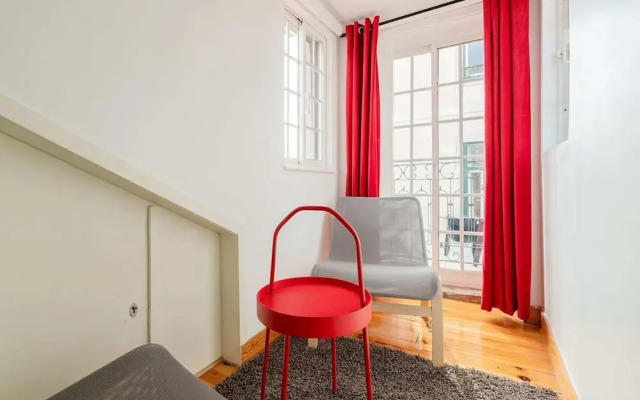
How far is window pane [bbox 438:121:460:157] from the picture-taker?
2.52 meters

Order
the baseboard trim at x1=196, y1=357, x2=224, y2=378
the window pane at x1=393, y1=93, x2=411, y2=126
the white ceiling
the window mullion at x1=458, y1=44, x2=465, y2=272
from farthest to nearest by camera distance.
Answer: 1. the window pane at x1=393, y1=93, x2=411, y2=126
2. the window mullion at x1=458, y1=44, x2=465, y2=272
3. the white ceiling
4. the baseboard trim at x1=196, y1=357, x2=224, y2=378

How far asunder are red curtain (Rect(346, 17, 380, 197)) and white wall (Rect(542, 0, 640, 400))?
1288mm

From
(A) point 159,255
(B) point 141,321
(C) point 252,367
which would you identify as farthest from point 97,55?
(C) point 252,367

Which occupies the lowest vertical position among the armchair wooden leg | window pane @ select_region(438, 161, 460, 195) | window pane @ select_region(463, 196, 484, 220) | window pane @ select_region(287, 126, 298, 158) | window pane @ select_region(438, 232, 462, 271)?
the armchair wooden leg

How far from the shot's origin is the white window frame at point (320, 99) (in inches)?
89.0

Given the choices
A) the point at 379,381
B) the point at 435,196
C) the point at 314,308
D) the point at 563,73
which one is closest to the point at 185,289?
the point at 314,308

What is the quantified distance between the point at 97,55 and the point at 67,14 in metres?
0.12

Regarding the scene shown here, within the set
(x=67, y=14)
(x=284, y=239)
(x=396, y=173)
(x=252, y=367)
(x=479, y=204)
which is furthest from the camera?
(x=396, y=173)

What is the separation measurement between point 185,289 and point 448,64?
248cm

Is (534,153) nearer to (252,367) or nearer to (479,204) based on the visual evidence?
(479,204)

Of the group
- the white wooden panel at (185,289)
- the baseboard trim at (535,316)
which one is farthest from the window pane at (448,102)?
the white wooden panel at (185,289)

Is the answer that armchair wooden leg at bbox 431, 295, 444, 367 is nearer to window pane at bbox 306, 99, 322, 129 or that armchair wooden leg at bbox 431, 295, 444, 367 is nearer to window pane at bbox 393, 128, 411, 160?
window pane at bbox 393, 128, 411, 160

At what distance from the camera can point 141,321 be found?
46.9 inches

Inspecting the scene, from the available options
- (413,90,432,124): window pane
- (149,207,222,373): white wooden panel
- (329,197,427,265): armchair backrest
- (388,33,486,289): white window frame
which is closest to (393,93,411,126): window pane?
(413,90,432,124): window pane
